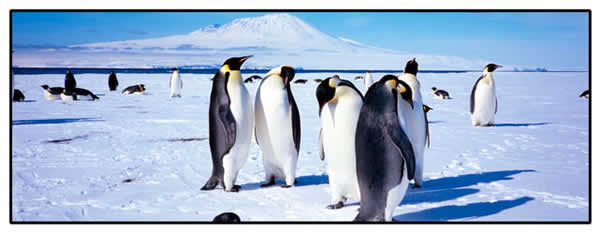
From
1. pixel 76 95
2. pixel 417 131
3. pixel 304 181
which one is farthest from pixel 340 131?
pixel 76 95

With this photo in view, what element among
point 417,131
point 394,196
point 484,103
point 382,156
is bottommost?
point 394,196

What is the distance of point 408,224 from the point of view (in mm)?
2684

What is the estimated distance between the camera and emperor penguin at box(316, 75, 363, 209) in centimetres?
307

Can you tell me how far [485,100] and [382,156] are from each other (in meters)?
5.48

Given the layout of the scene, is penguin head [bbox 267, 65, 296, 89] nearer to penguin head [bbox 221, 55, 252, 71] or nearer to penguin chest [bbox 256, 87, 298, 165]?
penguin chest [bbox 256, 87, 298, 165]

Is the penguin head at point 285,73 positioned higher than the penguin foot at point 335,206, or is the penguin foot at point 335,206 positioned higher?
the penguin head at point 285,73

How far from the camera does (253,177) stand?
13.6 feet

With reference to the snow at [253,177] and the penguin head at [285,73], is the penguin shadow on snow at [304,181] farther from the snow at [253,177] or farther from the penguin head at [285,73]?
the penguin head at [285,73]

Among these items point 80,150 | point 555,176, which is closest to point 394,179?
point 555,176

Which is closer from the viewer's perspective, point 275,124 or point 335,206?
point 335,206

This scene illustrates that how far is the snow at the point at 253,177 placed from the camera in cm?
305

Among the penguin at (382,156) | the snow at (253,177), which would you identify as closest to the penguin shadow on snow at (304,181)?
the snow at (253,177)

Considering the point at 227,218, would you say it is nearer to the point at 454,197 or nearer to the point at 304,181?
the point at 304,181
